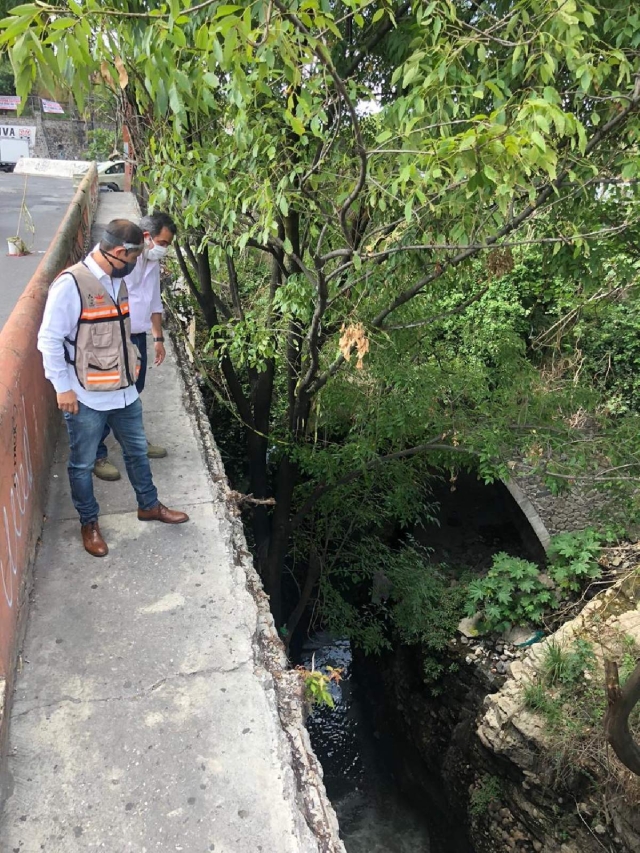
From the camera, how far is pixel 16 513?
8.43 feet

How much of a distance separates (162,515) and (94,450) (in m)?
0.52

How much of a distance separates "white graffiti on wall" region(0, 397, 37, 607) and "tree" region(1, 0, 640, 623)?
60.7 inches

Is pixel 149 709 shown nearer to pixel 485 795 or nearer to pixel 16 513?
pixel 16 513

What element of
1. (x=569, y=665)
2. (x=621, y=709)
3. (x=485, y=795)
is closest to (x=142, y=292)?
(x=621, y=709)

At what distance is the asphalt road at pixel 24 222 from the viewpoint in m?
7.23

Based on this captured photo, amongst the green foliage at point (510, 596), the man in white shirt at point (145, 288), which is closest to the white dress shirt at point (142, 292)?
the man in white shirt at point (145, 288)

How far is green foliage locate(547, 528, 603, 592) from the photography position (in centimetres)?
756

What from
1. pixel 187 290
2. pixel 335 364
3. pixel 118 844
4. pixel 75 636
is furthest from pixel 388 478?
pixel 118 844

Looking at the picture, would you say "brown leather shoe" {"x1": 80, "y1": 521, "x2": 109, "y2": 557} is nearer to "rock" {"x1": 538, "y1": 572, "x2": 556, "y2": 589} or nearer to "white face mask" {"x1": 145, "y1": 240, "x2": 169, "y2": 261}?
"white face mask" {"x1": 145, "y1": 240, "x2": 169, "y2": 261}

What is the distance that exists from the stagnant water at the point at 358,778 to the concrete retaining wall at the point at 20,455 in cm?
414

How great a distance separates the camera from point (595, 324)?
857 cm

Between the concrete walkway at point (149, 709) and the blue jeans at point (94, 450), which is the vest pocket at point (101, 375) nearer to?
the blue jeans at point (94, 450)

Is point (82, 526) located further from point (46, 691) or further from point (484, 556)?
point (484, 556)

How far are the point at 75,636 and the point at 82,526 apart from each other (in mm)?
642
